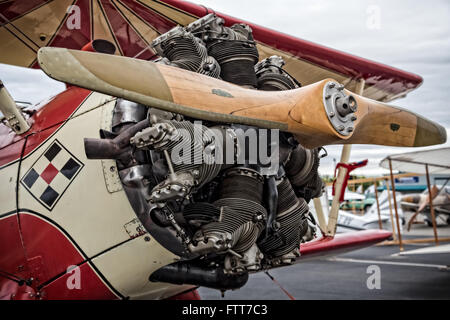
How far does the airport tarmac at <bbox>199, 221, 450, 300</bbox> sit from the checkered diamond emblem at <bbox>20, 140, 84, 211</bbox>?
15.6 feet

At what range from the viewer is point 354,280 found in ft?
28.5

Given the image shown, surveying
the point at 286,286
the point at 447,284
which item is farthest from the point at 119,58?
the point at 447,284

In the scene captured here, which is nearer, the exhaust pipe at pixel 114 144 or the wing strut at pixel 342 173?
the exhaust pipe at pixel 114 144

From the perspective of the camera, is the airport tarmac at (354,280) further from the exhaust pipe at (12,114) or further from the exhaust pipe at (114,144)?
the exhaust pipe at (114,144)

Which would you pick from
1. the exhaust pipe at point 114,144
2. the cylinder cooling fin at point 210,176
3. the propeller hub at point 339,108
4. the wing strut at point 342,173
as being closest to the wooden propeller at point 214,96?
the propeller hub at point 339,108

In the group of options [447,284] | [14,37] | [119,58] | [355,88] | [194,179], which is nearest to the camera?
[119,58]

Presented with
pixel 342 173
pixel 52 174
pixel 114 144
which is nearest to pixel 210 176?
pixel 114 144

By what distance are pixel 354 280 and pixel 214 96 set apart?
7.46 meters

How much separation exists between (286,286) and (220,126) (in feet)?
21.6

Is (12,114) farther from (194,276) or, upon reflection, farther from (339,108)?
(339,108)

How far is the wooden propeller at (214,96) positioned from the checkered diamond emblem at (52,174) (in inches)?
38.3

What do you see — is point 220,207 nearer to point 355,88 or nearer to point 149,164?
point 149,164

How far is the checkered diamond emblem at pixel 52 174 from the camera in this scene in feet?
9.00

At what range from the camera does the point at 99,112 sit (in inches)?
107
